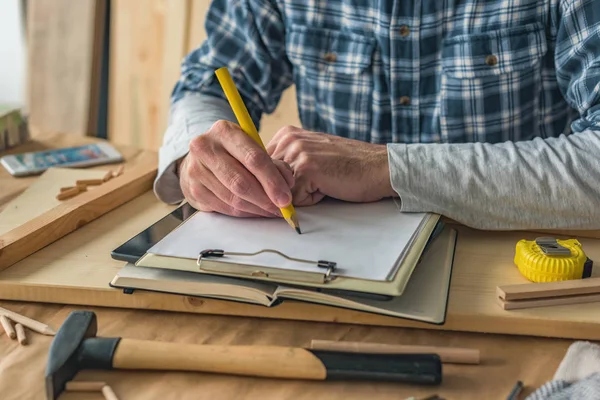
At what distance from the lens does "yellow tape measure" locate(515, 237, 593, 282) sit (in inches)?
31.8

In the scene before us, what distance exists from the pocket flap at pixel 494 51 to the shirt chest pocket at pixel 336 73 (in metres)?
0.15

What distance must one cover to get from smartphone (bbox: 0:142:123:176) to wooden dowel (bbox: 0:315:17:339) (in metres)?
0.57

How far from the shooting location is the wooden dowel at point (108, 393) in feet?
2.10

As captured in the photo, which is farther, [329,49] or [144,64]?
[144,64]

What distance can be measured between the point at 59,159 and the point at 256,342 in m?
0.80

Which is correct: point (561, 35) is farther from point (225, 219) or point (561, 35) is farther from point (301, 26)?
point (225, 219)

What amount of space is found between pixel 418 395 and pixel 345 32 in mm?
850

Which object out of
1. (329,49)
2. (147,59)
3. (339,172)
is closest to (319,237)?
(339,172)

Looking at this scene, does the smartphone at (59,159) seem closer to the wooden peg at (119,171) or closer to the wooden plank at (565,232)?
the wooden peg at (119,171)

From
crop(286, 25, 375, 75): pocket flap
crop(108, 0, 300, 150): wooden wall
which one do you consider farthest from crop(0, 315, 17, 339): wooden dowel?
crop(108, 0, 300, 150): wooden wall

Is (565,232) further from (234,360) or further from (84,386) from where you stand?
(84,386)

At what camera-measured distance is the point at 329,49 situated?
137cm

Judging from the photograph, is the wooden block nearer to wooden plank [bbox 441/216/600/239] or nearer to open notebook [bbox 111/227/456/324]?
open notebook [bbox 111/227/456/324]

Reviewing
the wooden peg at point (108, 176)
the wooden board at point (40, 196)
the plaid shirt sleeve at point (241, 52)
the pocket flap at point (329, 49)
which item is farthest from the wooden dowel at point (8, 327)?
the pocket flap at point (329, 49)
